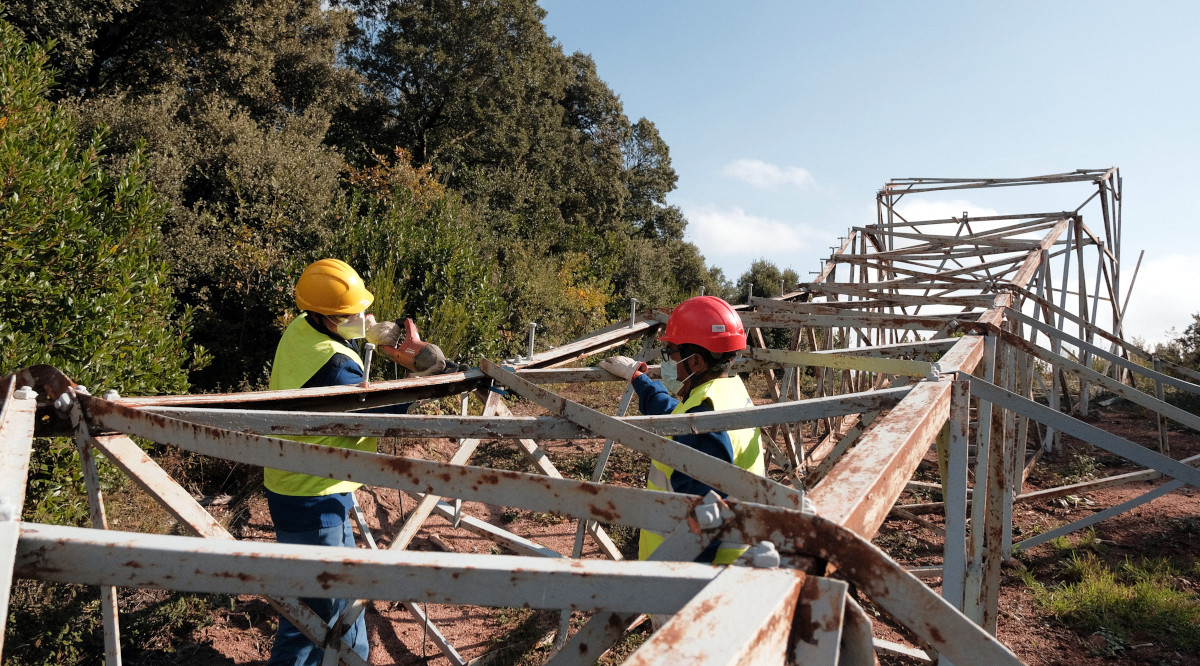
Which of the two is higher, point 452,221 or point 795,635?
point 452,221

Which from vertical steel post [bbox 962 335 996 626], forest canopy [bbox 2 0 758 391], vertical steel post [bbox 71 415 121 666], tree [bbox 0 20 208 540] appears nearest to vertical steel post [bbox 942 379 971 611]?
vertical steel post [bbox 962 335 996 626]

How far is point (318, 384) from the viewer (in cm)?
332

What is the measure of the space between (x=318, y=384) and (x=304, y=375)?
0.30 feet

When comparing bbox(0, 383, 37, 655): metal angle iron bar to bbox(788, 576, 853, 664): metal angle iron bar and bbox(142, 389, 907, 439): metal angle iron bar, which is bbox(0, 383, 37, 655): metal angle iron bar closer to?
bbox(142, 389, 907, 439): metal angle iron bar

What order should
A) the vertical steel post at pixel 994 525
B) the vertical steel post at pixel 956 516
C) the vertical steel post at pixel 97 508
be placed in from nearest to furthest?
the vertical steel post at pixel 97 508 → the vertical steel post at pixel 956 516 → the vertical steel post at pixel 994 525

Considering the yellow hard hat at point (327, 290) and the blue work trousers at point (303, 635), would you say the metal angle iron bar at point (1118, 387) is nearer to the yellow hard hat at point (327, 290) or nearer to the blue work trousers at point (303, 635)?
the yellow hard hat at point (327, 290)

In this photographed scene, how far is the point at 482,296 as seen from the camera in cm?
1073

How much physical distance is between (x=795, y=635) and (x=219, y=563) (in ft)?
3.36

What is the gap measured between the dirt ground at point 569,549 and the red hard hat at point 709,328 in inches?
83.3

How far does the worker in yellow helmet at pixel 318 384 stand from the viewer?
3.25 meters

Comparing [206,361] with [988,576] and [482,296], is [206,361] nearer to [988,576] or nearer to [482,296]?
[482,296]

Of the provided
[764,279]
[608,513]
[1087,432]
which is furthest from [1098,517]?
[764,279]

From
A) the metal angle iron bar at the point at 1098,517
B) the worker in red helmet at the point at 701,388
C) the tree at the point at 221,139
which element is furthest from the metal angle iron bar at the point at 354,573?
the tree at the point at 221,139

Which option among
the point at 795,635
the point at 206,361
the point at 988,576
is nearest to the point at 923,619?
the point at 795,635
